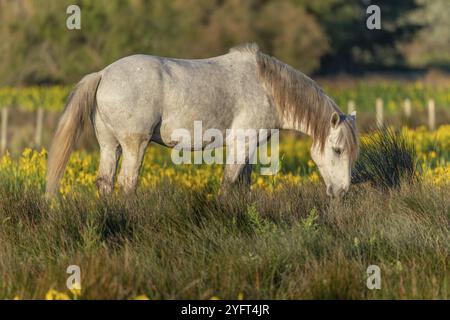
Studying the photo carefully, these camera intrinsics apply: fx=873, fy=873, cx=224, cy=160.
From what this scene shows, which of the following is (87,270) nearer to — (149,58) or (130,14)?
(149,58)

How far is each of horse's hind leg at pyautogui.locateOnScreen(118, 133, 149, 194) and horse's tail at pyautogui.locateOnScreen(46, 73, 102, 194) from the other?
51 cm

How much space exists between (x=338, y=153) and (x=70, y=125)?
9.36 feet

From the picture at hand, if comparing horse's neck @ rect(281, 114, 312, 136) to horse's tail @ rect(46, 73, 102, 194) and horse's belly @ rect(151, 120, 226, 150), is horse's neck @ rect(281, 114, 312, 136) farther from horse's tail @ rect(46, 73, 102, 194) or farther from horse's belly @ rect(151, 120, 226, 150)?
horse's tail @ rect(46, 73, 102, 194)

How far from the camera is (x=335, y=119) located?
30.2ft

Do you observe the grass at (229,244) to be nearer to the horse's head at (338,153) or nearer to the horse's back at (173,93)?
the horse's head at (338,153)

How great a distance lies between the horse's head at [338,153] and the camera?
30.2 ft

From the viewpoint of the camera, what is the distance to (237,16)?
127ft

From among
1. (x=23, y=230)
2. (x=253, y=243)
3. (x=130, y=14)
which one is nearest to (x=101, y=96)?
(x=23, y=230)

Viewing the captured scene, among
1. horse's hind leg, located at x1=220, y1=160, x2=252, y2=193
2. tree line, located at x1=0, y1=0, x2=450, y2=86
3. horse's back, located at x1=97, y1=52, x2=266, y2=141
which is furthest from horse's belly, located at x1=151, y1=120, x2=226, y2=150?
tree line, located at x1=0, y1=0, x2=450, y2=86

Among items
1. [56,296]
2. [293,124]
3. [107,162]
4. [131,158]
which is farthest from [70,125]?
[56,296]

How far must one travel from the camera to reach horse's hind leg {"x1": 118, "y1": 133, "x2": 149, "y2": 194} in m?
8.84

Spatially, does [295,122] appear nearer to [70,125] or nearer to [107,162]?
[107,162]

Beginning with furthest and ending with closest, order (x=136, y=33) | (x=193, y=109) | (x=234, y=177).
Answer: (x=136, y=33) → (x=234, y=177) → (x=193, y=109)
